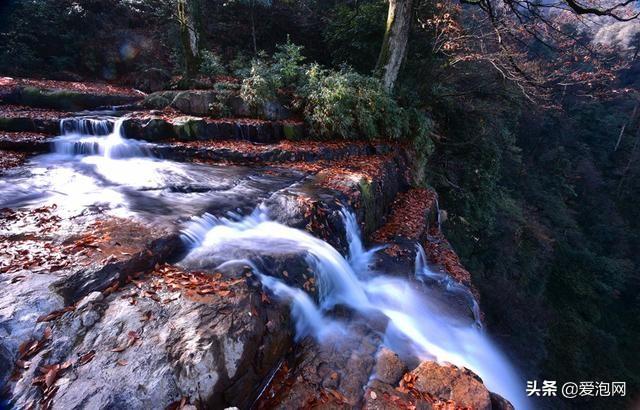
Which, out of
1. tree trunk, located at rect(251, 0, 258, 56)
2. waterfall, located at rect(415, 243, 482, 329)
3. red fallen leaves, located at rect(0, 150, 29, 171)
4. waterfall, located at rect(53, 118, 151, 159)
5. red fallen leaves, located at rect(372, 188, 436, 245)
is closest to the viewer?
waterfall, located at rect(415, 243, 482, 329)

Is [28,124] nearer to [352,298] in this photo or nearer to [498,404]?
[352,298]

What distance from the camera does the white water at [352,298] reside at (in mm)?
3871

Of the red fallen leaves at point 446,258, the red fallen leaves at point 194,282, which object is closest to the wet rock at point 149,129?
the red fallen leaves at point 194,282

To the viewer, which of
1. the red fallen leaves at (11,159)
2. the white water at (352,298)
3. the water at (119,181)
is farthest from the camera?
the red fallen leaves at (11,159)

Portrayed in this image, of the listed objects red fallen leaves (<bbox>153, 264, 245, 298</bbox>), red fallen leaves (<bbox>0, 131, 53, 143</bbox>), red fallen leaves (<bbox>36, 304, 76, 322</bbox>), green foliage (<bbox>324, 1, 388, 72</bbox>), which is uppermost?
green foliage (<bbox>324, 1, 388, 72</bbox>)

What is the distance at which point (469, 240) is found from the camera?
44.9 feet

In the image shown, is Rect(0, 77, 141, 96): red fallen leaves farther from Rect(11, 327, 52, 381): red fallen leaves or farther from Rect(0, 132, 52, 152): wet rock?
Rect(11, 327, 52, 381): red fallen leaves

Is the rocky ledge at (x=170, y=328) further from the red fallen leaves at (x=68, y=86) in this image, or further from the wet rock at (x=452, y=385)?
the red fallen leaves at (x=68, y=86)

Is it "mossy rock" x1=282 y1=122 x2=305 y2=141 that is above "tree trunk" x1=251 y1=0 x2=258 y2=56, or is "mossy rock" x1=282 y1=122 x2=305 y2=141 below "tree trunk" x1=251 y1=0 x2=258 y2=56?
below

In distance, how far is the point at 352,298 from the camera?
4.63m

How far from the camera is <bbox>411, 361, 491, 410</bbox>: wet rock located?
9.89ft

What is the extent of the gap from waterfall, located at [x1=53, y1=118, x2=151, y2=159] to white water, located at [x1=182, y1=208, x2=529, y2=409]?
3940mm

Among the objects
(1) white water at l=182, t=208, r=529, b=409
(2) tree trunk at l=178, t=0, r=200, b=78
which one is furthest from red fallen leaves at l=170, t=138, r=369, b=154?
(2) tree trunk at l=178, t=0, r=200, b=78

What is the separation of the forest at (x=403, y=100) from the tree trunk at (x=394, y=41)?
0.04m
